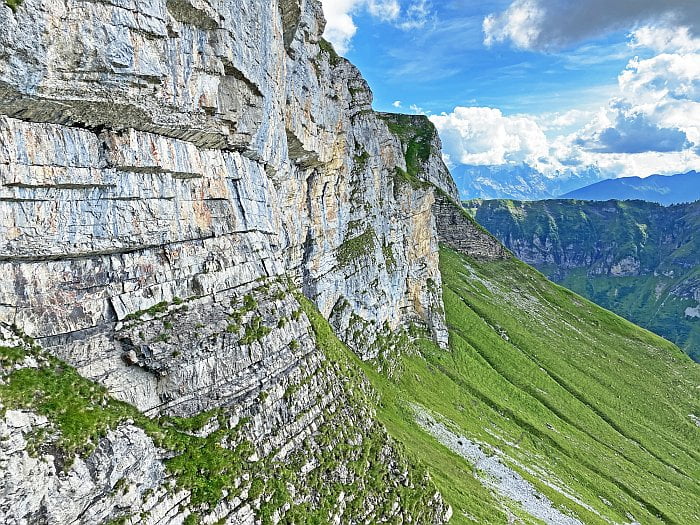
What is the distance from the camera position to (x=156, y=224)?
69.4 ft

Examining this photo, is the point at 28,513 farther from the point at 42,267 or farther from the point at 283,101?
the point at 283,101

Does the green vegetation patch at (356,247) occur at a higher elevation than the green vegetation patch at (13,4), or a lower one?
lower

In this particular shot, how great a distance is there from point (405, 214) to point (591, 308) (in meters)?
101

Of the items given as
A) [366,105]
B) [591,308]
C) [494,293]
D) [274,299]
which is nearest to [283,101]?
[274,299]

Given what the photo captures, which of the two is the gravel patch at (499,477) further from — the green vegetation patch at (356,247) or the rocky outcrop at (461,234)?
the rocky outcrop at (461,234)

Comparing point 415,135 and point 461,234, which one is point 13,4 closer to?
point 461,234

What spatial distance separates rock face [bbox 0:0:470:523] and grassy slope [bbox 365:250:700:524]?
2095 cm

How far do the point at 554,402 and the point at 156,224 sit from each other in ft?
282

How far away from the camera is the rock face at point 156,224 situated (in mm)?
16125

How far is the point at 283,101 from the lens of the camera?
37.9m

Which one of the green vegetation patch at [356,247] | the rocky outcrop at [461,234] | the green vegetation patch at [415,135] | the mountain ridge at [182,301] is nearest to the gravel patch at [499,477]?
the mountain ridge at [182,301]

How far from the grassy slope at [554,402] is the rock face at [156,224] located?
21.0 meters

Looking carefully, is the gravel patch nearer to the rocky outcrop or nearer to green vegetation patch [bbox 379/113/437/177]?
the rocky outcrop

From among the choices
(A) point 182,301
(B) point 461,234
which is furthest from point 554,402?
(A) point 182,301
